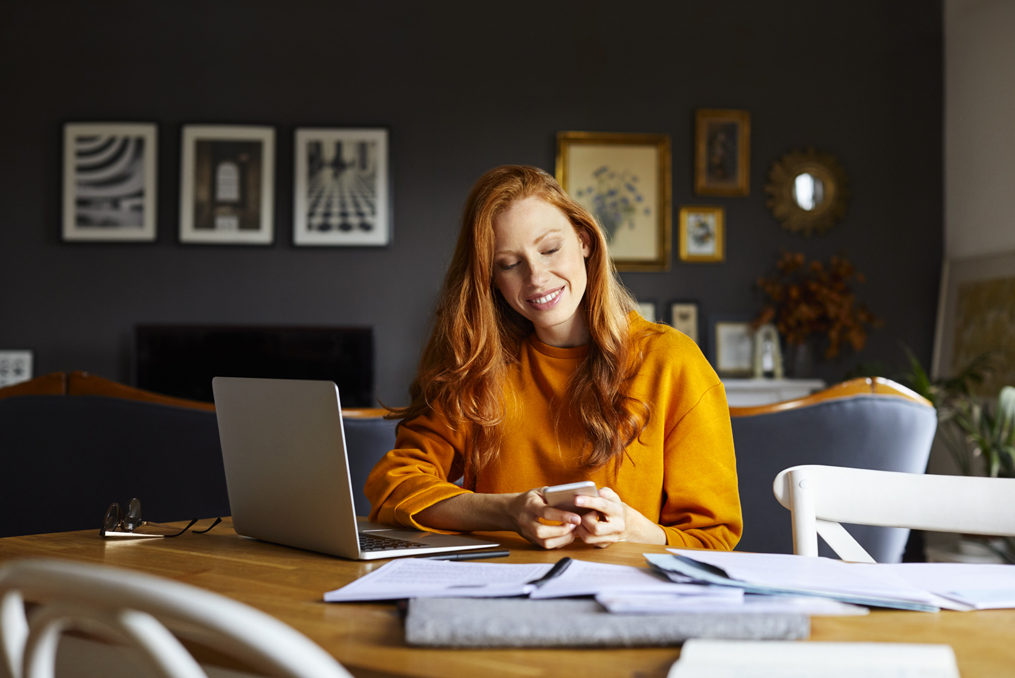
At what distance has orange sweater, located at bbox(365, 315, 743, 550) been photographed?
4.37ft

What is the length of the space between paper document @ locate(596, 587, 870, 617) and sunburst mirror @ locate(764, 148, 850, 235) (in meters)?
4.51

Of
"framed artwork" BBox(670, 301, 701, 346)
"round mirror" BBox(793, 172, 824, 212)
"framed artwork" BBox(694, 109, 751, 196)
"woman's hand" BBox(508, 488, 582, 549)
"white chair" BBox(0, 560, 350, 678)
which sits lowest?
"woman's hand" BBox(508, 488, 582, 549)

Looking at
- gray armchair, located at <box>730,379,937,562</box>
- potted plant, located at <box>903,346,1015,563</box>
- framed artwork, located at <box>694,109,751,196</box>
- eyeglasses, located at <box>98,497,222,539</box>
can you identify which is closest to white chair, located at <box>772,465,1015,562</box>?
gray armchair, located at <box>730,379,937,562</box>

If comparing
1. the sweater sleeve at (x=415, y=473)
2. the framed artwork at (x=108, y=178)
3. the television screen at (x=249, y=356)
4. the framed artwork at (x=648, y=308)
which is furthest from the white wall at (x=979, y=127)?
the framed artwork at (x=108, y=178)

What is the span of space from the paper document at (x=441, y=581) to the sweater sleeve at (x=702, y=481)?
1.49ft

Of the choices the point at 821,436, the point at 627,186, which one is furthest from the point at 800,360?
the point at 821,436

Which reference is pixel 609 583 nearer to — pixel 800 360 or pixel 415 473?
pixel 415 473

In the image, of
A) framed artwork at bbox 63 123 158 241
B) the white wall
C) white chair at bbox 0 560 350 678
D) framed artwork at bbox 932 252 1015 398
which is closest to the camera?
white chair at bbox 0 560 350 678

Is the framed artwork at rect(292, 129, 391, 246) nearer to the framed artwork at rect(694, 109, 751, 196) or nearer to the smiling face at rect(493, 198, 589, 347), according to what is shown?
the framed artwork at rect(694, 109, 751, 196)

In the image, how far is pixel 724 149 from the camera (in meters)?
4.94

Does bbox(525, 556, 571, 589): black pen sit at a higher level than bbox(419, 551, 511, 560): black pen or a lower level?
higher

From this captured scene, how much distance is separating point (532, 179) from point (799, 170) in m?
3.93

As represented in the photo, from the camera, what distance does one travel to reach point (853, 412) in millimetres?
2072

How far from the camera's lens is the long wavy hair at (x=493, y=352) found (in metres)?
1.40
